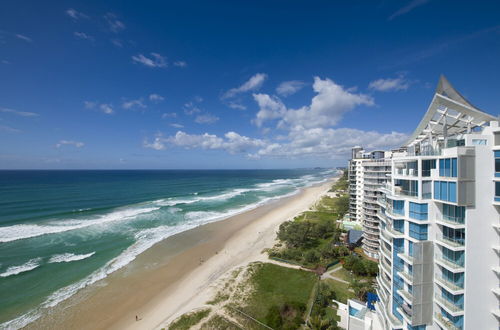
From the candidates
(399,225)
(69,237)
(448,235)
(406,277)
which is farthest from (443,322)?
(69,237)

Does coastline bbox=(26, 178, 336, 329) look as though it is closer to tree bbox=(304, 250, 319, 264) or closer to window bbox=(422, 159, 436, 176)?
tree bbox=(304, 250, 319, 264)

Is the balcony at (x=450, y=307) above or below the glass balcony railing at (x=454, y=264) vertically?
below

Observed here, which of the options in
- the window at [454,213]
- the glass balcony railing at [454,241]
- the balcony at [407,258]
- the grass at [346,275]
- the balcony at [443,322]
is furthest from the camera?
the grass at [346,275]

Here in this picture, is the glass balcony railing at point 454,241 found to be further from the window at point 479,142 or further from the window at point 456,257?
the window at point 479,142

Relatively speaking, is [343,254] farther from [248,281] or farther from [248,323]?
[248,323]

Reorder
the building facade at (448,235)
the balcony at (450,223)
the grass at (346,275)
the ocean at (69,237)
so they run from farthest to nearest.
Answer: the grass at (346,275) < the ocean at (69,237) < the balcony at (450,223) < the building facade at (448,235)

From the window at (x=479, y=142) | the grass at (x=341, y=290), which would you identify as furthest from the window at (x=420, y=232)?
the grass at (x=341, y=290)
